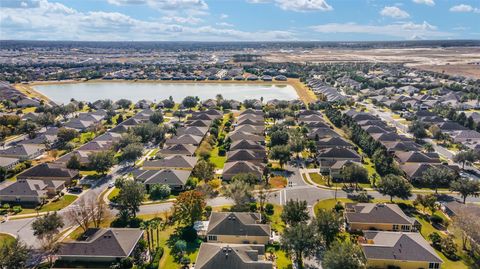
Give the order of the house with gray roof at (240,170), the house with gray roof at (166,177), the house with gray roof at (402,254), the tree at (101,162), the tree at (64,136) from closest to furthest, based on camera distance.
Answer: the house with gray roof at (402,254) < the house with gray roof at (166,177) < the house with gray roof at (240,170) < the tree at (101,162) < the tree at (64,136)

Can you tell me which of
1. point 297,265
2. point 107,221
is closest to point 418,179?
point 297,265

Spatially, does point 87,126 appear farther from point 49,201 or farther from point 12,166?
point 49,201

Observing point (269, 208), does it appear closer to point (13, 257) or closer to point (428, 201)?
point (428, 201)

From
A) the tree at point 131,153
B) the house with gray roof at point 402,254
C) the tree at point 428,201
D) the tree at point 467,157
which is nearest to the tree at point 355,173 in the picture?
the tree at point 428,201

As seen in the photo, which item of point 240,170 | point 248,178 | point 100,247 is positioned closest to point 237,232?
point 248,178

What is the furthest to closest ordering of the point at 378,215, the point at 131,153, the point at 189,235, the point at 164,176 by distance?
1. the point at 131,153
2. the point at 164,176
3. the point at 378,215
4. the point at 189,235

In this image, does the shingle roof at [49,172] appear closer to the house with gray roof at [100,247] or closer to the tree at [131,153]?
the tree at [131,153]

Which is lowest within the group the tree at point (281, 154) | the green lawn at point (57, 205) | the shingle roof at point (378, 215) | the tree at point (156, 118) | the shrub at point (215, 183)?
the green lawn at point (57, 205)
